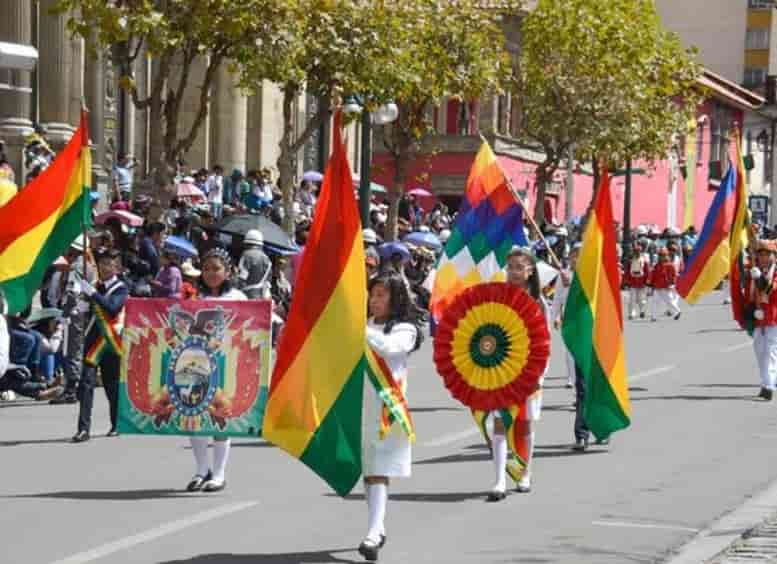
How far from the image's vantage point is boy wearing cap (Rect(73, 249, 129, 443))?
54.9 feet

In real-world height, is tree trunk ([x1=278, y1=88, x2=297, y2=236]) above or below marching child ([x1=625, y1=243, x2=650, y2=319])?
above

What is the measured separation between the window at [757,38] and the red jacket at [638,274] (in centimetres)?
6061

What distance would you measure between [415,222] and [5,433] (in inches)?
1161

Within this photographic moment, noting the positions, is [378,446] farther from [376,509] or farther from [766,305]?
[766,305]

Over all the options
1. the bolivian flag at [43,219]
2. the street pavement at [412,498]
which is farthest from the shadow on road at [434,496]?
the bolivian flag at [43,219]

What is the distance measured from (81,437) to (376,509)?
21.6 ft

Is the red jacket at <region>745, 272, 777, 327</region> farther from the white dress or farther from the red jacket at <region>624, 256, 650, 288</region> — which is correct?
the red jacket at <region>624, 256, 650, 288</region>

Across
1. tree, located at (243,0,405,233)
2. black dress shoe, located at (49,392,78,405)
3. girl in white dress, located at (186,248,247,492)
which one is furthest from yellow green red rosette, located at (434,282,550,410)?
tree, located at (243,0,405,233)

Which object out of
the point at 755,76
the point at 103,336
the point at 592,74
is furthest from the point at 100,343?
the point at 755,76

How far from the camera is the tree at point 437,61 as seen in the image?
120 feet

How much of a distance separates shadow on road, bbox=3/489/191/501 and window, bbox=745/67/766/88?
308 feet

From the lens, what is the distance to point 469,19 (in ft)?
135

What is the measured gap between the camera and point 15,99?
33.6m

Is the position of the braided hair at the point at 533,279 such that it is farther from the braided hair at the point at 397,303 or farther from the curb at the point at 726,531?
the braided hair at the point at 397,303
